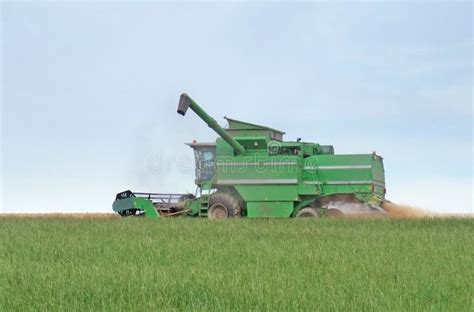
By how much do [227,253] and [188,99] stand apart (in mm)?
13299

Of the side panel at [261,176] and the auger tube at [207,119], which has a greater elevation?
the auger tube at [207,119]

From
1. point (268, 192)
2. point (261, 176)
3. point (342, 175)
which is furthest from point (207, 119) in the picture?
point (342, 175)

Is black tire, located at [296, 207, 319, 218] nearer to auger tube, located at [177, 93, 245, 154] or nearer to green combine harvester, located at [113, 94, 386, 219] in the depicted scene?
green combine harvester, located at [113, 94, 386, 219]

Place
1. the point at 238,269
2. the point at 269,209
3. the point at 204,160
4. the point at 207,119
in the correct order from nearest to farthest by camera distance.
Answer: the point at 238,269
the point at 269,209
the point at 207,119
the point at 204,160

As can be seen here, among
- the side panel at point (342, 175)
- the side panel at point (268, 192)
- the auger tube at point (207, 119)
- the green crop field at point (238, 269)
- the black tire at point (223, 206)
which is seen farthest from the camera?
the auger tube at point (207, 119)

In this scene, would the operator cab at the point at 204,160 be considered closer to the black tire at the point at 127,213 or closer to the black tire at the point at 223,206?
the black tire at the point at 223,206

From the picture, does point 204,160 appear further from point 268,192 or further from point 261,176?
point 268,192

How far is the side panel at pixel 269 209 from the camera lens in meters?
23.5

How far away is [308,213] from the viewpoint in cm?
2336

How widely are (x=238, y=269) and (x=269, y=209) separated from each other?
13988 mm

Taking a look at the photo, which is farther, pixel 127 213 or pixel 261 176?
pixel 127 213

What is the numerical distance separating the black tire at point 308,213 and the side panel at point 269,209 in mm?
346

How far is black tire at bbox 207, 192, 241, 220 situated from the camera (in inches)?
945

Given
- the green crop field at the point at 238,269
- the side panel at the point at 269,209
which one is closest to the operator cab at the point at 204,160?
the side panel at the point at 269,209
